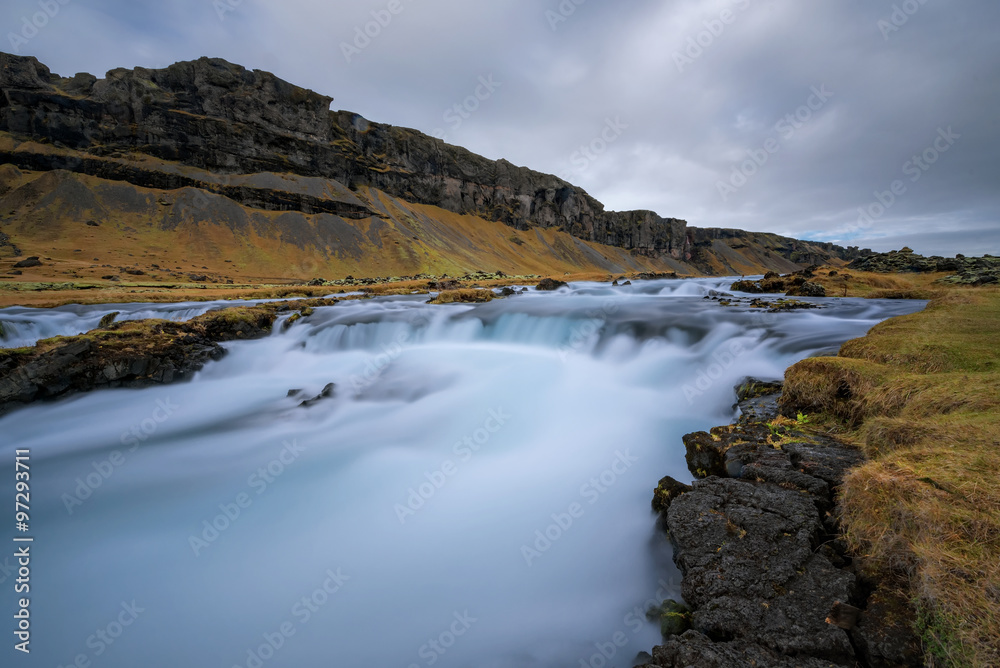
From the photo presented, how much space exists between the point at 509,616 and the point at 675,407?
6110 millimetres

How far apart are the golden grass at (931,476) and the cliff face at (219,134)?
3026 inches

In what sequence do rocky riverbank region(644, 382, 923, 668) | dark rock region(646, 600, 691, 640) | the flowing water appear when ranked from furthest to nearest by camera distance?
1. the flowing water
2. dark rock region(646, 600, 691, 640)
3. rocky riverbank region(644, 382, 923, 668)

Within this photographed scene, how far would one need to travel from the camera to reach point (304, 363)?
1370cm

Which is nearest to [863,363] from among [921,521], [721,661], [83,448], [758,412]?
[758,412]
